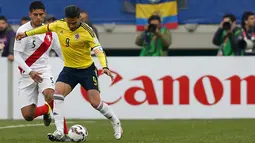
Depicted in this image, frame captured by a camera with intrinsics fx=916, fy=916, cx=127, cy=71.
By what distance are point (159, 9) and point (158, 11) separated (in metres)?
0.06

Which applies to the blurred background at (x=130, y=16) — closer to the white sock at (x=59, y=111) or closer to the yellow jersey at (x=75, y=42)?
the yellow jersey at (x=75, y=42)

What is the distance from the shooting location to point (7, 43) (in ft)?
67.2

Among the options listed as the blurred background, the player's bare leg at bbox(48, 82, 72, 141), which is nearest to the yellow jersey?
the player's bare leg at bbox(48, 82, 72, 141)

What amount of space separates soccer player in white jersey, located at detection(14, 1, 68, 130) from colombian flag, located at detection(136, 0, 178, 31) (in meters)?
8.33

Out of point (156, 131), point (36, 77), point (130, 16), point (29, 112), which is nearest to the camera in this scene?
point (36, 77)

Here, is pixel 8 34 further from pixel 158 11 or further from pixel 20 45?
pixel 20 45

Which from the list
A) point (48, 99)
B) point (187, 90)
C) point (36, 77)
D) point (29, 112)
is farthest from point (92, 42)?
point (187, 90)

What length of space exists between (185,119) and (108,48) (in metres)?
5.81

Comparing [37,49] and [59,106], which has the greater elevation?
[37,49]

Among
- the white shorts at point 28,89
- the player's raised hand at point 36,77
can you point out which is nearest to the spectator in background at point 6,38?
the white shorts at point 28,89

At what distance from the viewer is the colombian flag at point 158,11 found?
Answer: 2333 cm

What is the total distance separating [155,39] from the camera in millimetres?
20422

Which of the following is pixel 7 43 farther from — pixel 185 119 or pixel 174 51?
pixel 174 51

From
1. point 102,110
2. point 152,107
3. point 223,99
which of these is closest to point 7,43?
point 152,107
